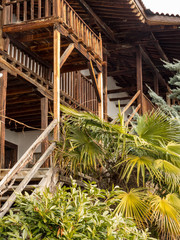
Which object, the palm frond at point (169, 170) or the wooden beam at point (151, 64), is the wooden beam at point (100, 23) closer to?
the wooden beam at point (151, 64)

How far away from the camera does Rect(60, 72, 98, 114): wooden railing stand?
11.8 meters

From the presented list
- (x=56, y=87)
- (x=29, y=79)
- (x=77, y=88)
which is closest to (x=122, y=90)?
(x=77, y=88)

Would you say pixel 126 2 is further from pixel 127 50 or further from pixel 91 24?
pixel 127 50

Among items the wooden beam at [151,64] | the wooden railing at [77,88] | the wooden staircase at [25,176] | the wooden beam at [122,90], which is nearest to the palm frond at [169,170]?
the wooden staircase at [25,176]

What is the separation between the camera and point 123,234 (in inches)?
217

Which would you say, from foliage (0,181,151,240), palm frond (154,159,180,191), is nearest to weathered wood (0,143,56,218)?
foliage (0,181,151,240)

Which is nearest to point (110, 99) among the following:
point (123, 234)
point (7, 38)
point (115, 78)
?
point (115, 78)

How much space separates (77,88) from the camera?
12.4m

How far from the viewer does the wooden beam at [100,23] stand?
11443 mm

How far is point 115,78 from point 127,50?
13.3ft

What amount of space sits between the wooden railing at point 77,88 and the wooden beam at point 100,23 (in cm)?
149

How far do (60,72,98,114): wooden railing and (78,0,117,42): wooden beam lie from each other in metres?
1.49

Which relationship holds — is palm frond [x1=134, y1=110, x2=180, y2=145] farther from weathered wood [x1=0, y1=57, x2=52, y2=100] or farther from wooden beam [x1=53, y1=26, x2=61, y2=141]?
weathered wood [x1=0, y1=57, x2=52, y2=100]

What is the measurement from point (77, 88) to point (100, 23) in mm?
1936
